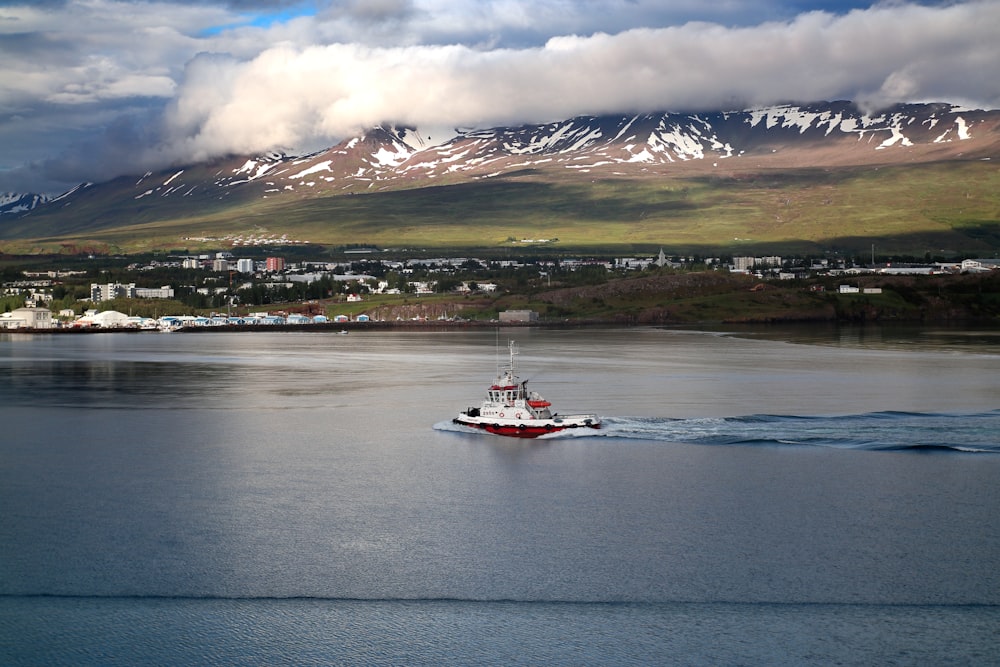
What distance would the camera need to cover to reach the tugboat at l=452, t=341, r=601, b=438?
108ft

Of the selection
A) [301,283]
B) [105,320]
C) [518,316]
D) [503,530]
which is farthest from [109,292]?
[503,530]

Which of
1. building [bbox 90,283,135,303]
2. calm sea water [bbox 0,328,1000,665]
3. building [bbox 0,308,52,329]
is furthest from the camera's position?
building [bbox 90,283,135,303]

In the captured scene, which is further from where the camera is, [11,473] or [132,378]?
[132,378]

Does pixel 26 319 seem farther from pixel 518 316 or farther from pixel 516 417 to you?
pixel 516 417

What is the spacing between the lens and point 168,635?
53.5ft

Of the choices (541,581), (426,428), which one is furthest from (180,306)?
(541,581)

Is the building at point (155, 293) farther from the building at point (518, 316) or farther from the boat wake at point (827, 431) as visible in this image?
the boat wake at point (827, 431)

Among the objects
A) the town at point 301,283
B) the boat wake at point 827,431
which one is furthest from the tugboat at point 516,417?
the town at point 301,283

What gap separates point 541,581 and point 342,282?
407 feet

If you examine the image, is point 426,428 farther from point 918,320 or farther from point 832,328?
point 918,320

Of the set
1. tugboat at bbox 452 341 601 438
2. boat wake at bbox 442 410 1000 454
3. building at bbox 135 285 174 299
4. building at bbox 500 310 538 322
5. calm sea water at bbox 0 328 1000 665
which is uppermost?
building at bbox 135 285 174 299

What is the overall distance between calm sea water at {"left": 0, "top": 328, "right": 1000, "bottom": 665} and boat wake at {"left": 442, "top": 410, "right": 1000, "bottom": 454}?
0.47ft

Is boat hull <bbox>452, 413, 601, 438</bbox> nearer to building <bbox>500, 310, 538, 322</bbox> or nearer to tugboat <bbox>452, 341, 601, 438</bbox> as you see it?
tugboat <bbox>452, 341, 601, 438</bbox>

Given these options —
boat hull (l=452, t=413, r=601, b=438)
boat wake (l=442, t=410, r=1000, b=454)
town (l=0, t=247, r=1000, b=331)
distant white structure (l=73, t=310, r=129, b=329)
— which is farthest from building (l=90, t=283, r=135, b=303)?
boat wake (l=442, t=410, r=1000, b=454)
